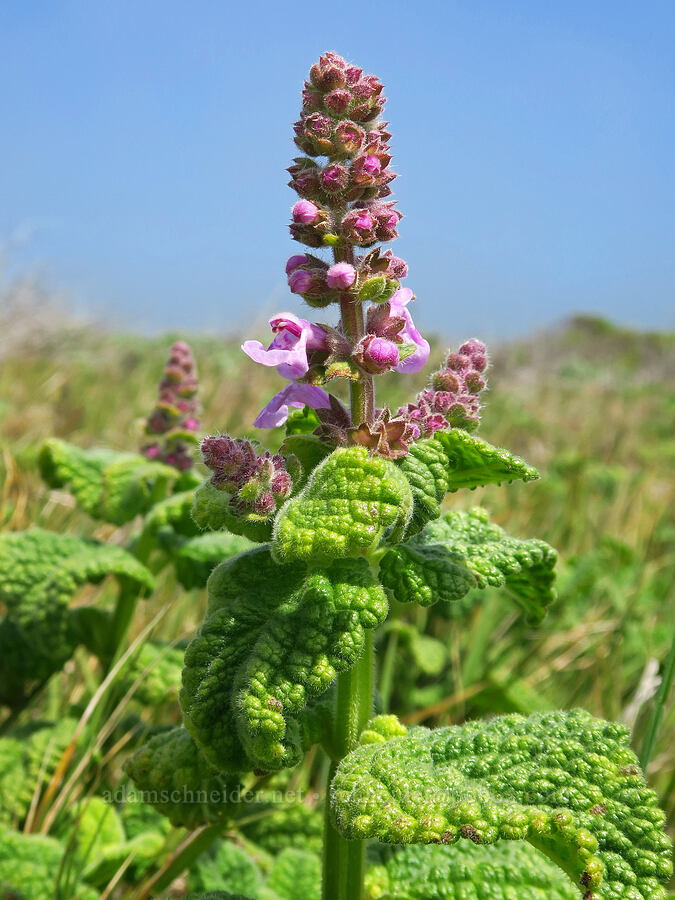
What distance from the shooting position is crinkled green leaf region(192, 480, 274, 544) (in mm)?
1498

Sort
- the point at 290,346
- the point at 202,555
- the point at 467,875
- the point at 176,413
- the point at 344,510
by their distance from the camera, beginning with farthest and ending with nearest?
the point at 176,413, the point at 202,555, the point at 467,875, the point at 290,346, the point at 344,510

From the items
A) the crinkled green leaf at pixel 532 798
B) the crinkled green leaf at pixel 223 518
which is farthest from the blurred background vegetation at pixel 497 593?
the crinkled green leaf at pixel 532 798

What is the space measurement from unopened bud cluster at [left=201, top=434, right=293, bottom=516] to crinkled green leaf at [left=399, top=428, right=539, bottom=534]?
243 millimetres

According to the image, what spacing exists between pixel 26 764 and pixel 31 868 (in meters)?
0.48

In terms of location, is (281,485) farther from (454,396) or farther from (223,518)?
(454,396)

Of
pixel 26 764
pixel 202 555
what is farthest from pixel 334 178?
pixel 26 764

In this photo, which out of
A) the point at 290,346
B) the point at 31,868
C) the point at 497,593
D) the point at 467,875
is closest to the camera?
the point at 290,346

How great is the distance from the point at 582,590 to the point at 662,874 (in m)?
2.79

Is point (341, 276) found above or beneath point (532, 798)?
above

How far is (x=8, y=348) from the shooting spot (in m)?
9.82

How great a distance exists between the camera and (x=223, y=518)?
4.93ft

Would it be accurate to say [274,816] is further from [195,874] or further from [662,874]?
[662,874]

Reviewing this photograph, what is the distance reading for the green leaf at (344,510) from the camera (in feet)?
4.29

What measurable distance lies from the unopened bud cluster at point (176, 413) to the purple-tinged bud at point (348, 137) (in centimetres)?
146
